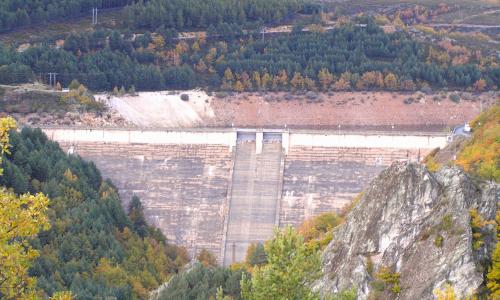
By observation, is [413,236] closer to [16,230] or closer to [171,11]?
[16,230]

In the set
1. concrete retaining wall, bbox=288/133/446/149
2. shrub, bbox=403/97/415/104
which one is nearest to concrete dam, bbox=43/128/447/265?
concrete retaining wall, bbox=288/133/446/149

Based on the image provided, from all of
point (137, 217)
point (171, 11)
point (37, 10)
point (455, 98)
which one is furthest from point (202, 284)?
point (171, 11)

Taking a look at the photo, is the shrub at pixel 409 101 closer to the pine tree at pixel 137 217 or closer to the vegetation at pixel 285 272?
the pine tree at pixel 137 217

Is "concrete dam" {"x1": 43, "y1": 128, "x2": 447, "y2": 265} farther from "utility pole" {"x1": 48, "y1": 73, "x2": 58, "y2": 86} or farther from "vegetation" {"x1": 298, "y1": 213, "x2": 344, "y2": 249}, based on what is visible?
"utility pole" {"x1": 48, "y1": 73, "x2": 58, "y2": 86}

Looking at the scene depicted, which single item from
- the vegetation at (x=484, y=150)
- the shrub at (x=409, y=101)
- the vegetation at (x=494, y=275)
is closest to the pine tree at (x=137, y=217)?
the vegetation at (x=484, y=150)

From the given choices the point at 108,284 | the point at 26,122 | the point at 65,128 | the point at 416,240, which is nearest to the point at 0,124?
the point at 416,240

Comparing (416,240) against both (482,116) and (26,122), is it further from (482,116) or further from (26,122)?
(26,122)
